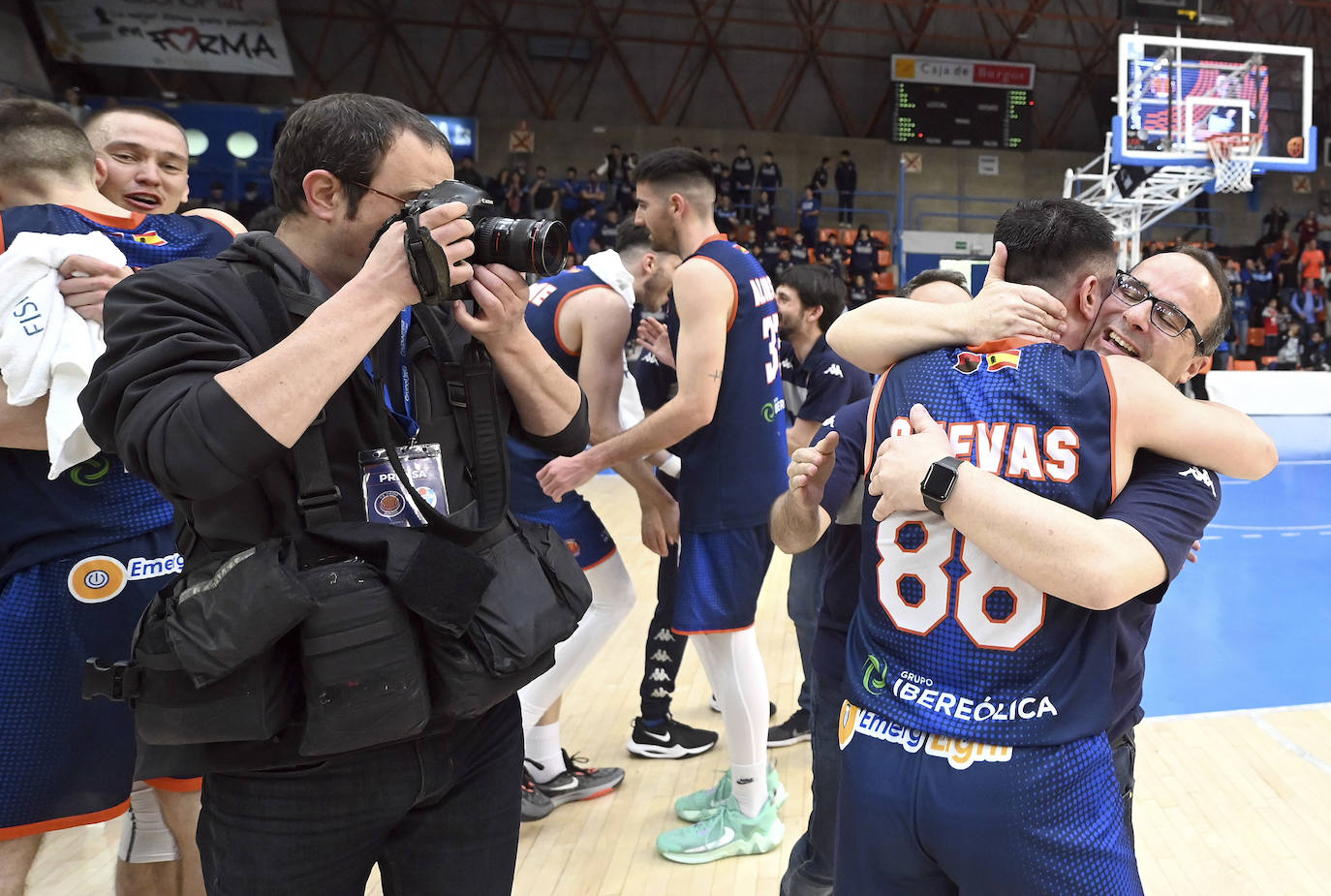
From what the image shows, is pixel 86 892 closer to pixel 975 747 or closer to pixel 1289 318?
pixel 975 747

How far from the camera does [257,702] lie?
3.99 feet

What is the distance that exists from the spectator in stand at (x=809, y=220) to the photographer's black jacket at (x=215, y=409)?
17396 mm

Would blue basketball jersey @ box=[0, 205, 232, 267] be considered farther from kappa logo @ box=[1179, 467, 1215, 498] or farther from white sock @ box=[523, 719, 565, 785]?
white sock @ box=[523, 719, 565, 785]

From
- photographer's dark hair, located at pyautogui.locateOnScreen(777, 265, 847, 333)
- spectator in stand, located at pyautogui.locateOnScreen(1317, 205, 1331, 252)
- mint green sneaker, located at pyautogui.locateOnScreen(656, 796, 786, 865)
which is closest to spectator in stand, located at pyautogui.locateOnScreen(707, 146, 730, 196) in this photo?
spectator in stand, located at pyautogui.locateOnScreen(1317, 205, 1331, 252)

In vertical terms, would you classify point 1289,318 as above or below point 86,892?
above

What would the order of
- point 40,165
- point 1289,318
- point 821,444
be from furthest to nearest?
point 1289,318 < point 40,165 < point 821,444

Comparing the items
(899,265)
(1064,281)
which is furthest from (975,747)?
(899,265)

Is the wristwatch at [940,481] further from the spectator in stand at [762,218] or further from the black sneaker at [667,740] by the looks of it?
the spectator in stand at [762,218]

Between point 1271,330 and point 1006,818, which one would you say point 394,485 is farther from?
point 1271,330

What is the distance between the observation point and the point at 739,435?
10.1 feet

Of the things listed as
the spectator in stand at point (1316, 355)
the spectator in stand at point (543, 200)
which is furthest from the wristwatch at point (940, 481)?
the spectator in stand at point (1316, 355)

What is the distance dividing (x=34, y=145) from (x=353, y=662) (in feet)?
5.14

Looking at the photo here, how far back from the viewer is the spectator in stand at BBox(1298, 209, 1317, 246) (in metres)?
19.1

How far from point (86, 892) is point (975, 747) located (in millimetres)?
2694
